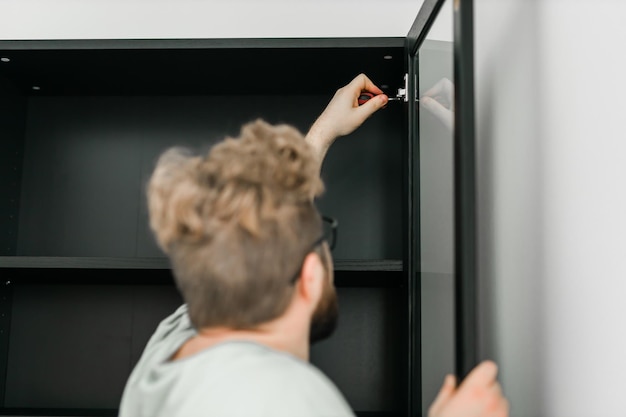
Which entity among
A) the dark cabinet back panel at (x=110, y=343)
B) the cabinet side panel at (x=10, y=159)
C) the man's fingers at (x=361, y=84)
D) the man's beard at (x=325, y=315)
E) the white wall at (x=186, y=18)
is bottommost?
the dark cabinet back panel at (x=110, y=343)

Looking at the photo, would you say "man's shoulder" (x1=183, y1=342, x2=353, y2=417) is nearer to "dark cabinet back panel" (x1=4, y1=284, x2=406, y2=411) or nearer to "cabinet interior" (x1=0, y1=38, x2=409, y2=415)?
"cabinet interior" (x1=0, y1=38, x2=409, y2=415)

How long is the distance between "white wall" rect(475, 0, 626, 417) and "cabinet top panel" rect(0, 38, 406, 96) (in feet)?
1.53

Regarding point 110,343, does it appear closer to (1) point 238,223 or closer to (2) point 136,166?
(2) point 136,166

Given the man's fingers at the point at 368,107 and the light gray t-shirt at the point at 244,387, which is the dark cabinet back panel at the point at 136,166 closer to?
the man's fingers at the point at 368,107

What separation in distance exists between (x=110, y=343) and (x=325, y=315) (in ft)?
3.76

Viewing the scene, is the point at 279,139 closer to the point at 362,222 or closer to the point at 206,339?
the point at 206,339

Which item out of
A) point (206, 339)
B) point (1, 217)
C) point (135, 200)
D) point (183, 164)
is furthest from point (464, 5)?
point (1, 217)

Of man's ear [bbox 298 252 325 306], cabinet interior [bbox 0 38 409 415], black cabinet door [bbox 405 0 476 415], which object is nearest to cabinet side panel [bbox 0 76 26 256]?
cabinet interior [bbox 0 38 409 415]

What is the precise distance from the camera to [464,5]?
1.03 metres

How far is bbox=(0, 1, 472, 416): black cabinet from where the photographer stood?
6.20 ft

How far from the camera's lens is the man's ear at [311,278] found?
935 millimetres

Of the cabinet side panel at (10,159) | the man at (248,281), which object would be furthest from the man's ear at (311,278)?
the cabinet side panel at (10,159)

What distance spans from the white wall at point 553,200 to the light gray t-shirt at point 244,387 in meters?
0.35

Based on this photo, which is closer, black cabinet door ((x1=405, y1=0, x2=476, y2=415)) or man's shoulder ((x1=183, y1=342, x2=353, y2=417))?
man's shoulder ((x1=183, y1=342, x2=353, y2=417))
